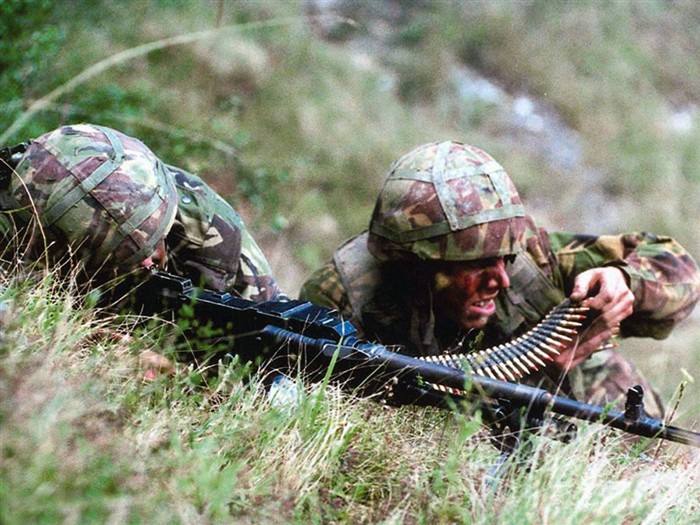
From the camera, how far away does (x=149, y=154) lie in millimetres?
4203

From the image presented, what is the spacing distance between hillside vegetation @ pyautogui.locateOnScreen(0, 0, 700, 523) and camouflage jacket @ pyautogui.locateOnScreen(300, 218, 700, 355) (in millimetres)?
817

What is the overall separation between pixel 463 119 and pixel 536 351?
814 centimetres

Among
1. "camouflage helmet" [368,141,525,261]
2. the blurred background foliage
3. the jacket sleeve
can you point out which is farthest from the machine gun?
the blurred background foliage

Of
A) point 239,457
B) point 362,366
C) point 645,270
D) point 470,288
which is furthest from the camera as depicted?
point 645,270

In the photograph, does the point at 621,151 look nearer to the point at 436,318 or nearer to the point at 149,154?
the point at 436,318

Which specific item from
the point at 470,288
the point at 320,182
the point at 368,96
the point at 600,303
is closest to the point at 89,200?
the point at 470,288

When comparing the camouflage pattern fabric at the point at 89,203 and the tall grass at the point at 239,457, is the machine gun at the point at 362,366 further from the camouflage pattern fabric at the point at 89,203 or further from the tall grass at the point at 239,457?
the camouflage pattern fabric at the point at 89,203

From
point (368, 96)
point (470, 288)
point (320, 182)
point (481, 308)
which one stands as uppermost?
point (368, 96)

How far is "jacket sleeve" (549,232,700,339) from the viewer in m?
4.50

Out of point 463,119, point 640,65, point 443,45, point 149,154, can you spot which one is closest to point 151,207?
point 149,154

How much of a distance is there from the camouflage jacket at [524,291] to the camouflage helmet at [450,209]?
0.97 feet

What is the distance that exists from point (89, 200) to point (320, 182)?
574cm

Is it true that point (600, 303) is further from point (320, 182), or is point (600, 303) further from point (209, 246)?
point (320, 182)

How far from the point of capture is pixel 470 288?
4398 mm
